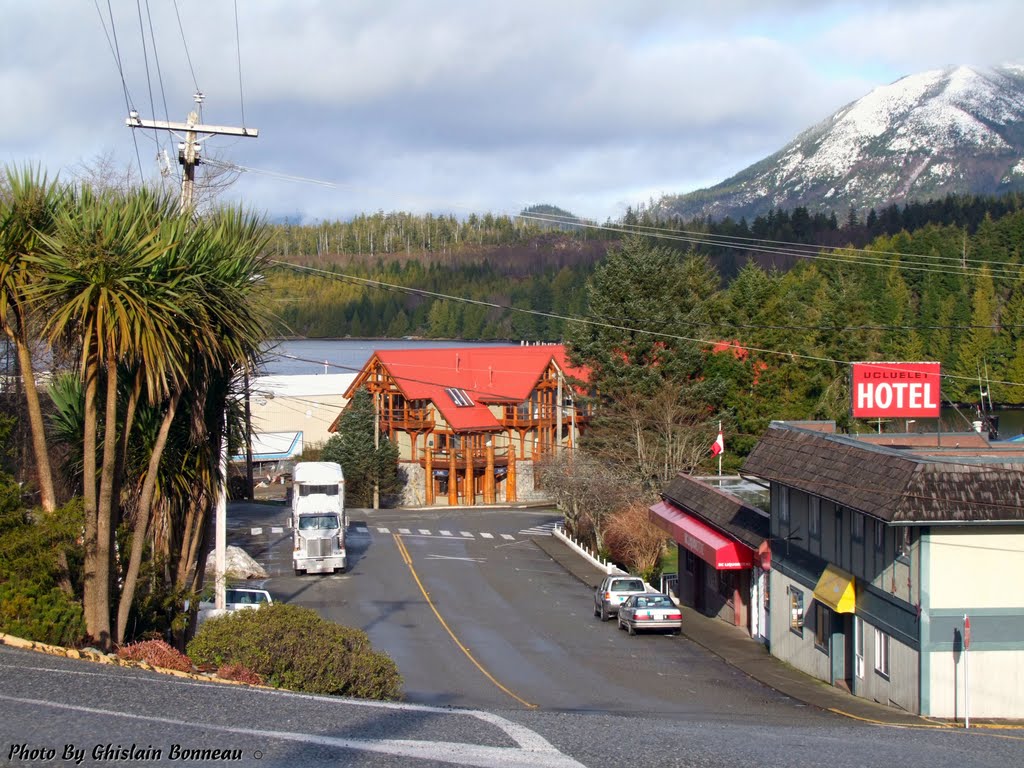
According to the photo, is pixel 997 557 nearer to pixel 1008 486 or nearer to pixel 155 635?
pixel 1008 486

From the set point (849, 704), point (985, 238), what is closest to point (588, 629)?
point (849, 704)

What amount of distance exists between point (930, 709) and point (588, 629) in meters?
13.2

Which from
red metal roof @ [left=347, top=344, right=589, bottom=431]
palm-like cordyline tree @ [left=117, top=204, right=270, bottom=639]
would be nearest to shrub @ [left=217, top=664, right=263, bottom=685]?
palm-like cordyline tree @ [left=117, top=204, right=270, bottom=639]

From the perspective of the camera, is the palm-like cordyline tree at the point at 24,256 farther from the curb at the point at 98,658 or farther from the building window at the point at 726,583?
the building window at the point at 726,583

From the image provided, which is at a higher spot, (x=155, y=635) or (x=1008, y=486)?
(x=1008, y=486)

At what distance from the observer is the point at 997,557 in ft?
61.6

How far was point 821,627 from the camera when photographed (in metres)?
23.9

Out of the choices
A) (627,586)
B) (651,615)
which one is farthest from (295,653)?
(627,586)

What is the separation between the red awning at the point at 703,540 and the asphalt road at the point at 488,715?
8.30 feet

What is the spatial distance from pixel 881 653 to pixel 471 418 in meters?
49.8

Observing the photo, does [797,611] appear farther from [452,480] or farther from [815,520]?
[452,480]

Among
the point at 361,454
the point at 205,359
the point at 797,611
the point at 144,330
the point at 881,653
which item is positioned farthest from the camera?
the point at 361,454

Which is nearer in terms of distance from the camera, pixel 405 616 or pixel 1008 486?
pixel 1008 486

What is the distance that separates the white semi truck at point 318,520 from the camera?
128 feet
